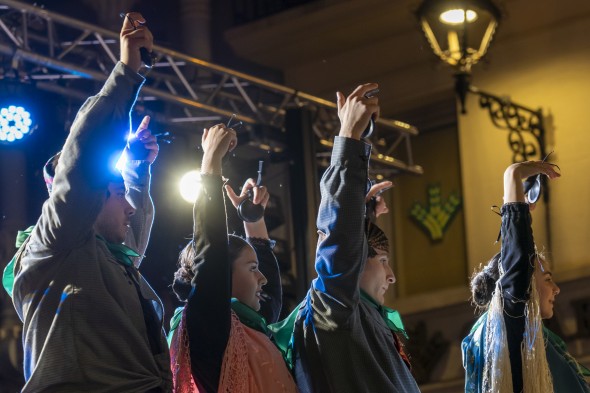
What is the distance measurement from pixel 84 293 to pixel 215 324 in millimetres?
394

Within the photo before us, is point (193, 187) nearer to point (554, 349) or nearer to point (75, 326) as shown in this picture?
point (554, 349)

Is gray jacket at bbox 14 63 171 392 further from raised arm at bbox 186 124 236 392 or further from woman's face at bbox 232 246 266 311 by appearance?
woman's face at bbox 232 246 266 311

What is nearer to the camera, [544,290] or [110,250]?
[110,250]

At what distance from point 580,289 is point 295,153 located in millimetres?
1753

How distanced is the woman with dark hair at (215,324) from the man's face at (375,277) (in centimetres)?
35

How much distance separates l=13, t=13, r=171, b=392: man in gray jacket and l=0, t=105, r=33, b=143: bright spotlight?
3242 millimetres

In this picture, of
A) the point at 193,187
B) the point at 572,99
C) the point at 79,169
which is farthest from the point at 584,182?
the point at 79,169

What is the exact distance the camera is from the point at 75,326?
3.42 m

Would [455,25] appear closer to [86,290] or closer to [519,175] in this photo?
[519,175]

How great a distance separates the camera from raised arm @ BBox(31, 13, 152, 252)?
3412mm

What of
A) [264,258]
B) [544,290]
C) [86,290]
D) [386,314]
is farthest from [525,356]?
[86,290]

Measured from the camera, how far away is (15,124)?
22.1ft

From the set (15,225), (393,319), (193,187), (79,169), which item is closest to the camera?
(79,169)

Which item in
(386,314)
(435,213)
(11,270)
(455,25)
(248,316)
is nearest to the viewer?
(11,270)
